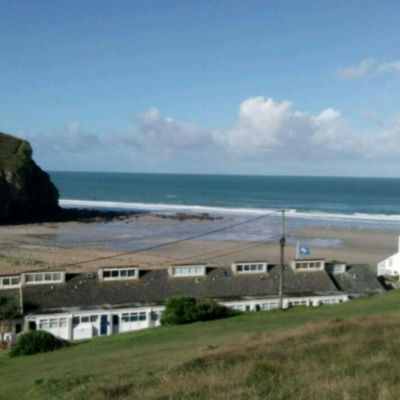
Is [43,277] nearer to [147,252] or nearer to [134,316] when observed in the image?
[134,316]

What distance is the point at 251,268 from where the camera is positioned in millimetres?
34656

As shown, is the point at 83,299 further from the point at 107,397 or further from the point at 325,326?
the point at 107,397

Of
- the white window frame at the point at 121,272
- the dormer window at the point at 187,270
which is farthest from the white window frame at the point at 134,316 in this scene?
the dormer window at the point at 187,270

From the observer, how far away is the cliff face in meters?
92.9

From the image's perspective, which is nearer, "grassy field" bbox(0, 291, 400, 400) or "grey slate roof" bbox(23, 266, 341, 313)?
"grassy field" bbox(0, 291, 400, 400)

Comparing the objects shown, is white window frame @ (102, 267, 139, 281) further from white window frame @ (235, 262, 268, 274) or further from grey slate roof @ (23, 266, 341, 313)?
white window frame @ (235, 262, 268, 274)

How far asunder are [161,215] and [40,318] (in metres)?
75.6

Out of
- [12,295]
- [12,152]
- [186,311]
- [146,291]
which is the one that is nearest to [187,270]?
[146,291]

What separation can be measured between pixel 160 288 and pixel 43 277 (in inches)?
272

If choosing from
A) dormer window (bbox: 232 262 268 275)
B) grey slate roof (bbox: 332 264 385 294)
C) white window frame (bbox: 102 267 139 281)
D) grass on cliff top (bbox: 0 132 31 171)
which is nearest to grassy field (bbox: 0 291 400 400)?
white window frame (bbox: 102 267 139 281)

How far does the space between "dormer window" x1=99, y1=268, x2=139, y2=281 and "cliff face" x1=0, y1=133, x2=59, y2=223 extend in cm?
6394

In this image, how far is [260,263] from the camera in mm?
34531

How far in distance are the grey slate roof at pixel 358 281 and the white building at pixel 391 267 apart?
5305mm

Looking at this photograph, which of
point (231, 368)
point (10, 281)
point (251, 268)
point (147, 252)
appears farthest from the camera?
point (147, 252)
